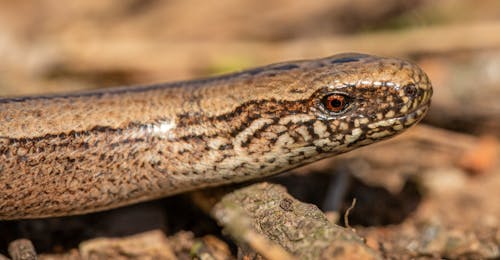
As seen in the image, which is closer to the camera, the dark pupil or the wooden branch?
the wooden branch

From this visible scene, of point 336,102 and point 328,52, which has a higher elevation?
point 336,102

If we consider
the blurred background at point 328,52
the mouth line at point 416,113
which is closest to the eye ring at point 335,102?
the mouth line at point 416,113

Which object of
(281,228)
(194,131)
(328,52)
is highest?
(194,131)

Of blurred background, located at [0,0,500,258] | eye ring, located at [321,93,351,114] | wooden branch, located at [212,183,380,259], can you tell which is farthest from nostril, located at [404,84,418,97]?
blurred background, located at [0,0,500,258]

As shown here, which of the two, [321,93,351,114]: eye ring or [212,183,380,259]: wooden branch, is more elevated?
[321,93,351,114]: eye ring

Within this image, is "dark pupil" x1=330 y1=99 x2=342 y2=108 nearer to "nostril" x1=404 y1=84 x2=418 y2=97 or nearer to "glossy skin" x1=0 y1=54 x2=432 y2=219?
"glossy skin" x1=0 y1=54 x2=432 y2=219

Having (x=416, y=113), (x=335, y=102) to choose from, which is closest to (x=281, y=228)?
(x=335, y=102)

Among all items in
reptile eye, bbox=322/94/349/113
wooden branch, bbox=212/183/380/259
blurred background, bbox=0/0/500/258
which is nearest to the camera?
wooden branch, bbox=212/183/380/259

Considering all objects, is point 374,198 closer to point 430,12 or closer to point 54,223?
point 54,223

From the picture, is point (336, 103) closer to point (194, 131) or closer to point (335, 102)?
point (335, 102)
